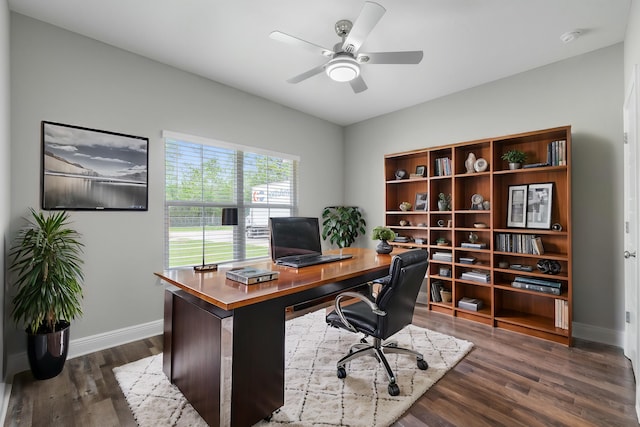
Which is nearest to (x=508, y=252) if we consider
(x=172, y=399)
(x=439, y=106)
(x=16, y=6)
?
(x=439, y=106)

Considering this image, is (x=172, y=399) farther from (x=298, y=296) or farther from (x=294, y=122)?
(x=294, y=122)

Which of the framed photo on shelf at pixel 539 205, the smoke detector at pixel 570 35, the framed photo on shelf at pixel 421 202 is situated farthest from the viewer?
the framed photo on shelf at pixel 421 202

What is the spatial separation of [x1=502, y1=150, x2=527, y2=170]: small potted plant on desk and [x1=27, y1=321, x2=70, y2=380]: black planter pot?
433 cm

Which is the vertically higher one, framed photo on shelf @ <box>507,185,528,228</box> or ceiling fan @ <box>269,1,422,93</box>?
ceiling fan @ <box>269,1,422,93</box>

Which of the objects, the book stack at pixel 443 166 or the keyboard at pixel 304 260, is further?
the book stack at pixel 443 166

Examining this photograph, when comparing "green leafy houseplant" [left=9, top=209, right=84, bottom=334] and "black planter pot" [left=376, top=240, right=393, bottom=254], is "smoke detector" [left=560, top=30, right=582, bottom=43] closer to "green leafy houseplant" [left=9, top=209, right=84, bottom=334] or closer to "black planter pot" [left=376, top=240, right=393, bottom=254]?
"black planter pot" [left=376, top=240, right=393, bottom=254]

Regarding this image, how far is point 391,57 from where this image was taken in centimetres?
230

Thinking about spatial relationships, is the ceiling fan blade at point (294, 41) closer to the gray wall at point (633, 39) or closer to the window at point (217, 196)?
the window at point (217, 196)

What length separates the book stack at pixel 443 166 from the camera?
12.3ft

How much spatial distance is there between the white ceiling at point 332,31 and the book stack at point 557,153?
906mm

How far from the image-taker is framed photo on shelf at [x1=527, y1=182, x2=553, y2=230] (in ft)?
9.94

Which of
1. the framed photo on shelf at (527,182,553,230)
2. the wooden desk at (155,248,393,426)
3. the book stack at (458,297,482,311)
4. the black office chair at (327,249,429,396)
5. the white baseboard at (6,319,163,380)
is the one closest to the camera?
the wooden desk at (155,248,393,426)

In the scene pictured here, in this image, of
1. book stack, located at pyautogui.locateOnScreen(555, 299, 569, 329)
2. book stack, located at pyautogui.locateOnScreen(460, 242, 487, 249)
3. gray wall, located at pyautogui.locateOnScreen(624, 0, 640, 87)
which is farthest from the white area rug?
gray wall, located at pyautogui.locateOnScreen(624, 0, 640, 87)

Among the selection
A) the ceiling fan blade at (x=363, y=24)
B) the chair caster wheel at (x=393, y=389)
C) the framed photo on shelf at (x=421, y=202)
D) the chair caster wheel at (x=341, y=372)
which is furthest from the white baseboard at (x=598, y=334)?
the ceiling fan blade at (x=363, y=24)
